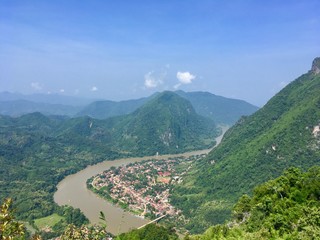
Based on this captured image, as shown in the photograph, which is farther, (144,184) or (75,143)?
(75,143)

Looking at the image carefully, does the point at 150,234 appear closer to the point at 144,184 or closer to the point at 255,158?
the point at 255,158

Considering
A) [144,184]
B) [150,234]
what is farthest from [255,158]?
[150,234]

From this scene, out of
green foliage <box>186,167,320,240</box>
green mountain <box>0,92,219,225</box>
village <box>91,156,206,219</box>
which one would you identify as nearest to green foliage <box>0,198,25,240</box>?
green foliage <box>186,167,320,240</box>

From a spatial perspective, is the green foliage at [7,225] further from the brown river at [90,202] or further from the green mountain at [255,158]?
the green mountain at [255,158]

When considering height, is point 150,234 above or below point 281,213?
below

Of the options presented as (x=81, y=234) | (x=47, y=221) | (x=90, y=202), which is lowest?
(x=47, y=221)

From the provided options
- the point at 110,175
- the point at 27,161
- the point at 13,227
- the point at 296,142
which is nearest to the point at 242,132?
the point at 296,142

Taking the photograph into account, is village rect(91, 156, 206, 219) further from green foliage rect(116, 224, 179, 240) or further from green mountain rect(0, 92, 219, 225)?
green foliage rect(116, 224, 179, 240)
